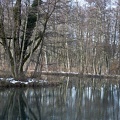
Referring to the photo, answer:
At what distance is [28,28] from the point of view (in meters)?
29.6

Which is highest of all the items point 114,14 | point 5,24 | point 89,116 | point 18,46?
point 114,14

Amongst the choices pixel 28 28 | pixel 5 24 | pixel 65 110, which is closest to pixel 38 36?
pixel 28 28

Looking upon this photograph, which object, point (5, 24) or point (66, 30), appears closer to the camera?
point (5, 24)

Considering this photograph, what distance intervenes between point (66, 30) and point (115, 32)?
7877 millimetres

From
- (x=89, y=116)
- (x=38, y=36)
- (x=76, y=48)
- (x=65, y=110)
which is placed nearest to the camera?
(x=89, y=116)

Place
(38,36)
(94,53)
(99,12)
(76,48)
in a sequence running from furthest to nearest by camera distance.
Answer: (76,48) → (94,53) → (99,12) → (38,36)

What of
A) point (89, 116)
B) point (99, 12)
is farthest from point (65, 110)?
point (99, 12)

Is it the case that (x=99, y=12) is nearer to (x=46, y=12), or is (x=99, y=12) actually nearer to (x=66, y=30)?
(x=66, y=30)

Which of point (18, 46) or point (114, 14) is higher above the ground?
point (114, 14)

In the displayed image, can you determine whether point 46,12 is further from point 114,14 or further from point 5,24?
point 114,14

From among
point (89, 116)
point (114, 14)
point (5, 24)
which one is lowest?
point (89, 116)

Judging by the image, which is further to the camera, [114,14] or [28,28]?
[114,14]

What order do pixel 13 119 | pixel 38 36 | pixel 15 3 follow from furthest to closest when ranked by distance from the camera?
pixel 38 36 < pixel 15 3 < pixel 13 119

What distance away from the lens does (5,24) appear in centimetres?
2866
